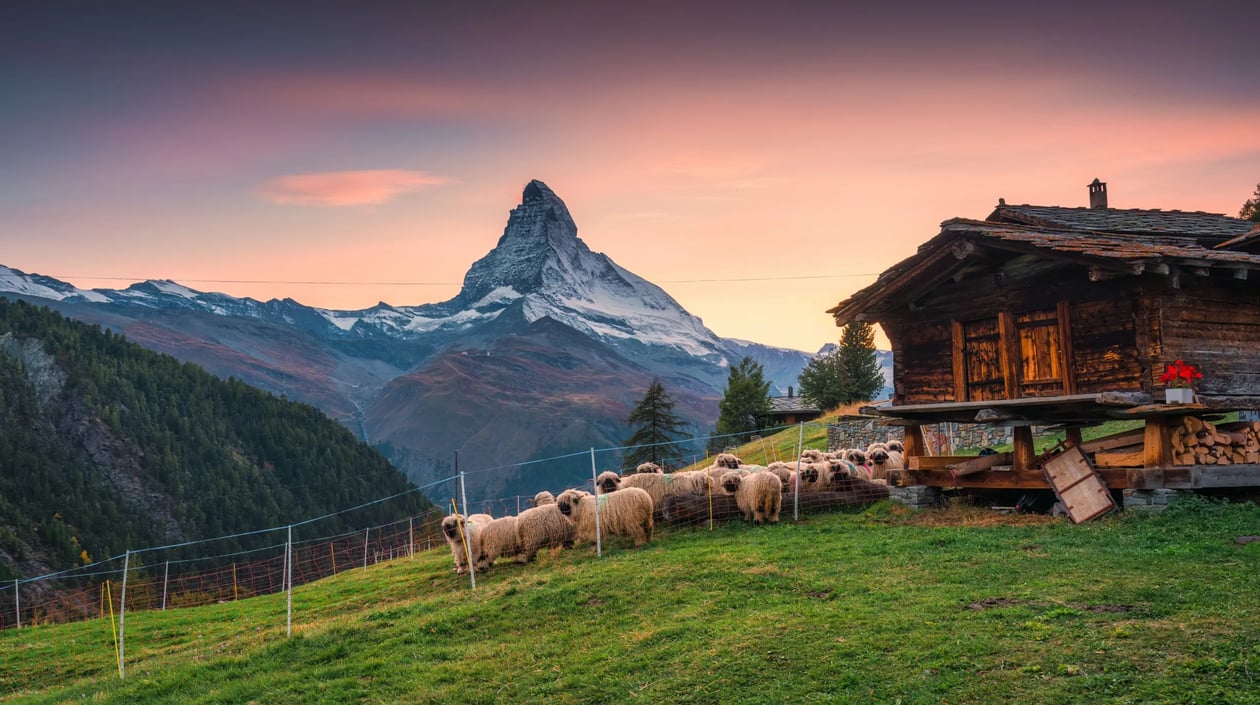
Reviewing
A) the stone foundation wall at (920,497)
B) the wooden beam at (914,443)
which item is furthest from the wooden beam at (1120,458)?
the wooden beam at (914,443)

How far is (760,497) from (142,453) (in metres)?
174

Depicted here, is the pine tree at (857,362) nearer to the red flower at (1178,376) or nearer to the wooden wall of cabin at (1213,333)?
the wooden wall of cabin at (1213,333)

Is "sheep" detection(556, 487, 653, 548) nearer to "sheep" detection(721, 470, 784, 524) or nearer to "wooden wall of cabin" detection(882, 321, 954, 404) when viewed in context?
"sheep" detection(721, 470, 784, 524)

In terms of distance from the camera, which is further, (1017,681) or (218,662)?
(218,662)

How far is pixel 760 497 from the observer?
22.7m

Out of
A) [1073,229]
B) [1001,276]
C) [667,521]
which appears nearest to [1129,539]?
[1001,276]

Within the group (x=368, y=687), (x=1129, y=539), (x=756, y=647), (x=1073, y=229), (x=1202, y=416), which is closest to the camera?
(x=756, y=647)

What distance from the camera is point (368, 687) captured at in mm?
14047

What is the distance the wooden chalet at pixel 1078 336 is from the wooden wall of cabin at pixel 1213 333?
0.03 m

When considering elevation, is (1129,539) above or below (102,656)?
above

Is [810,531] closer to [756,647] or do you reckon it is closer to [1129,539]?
[1129,539]

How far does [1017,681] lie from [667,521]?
13.6 metres

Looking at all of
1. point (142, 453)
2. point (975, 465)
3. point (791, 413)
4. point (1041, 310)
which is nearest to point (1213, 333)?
point (1041, 310)

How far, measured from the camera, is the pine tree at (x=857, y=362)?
64188 millimetres
